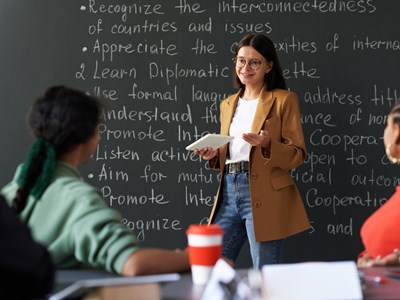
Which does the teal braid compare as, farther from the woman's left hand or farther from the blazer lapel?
the blazer lapel

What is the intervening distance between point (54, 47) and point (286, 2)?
1395 mm

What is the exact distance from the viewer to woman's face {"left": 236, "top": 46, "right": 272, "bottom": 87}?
3072mm

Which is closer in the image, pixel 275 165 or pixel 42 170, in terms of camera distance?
pixel 42 170

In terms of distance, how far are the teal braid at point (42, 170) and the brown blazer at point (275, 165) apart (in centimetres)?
149

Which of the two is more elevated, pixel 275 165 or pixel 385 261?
pixel 275 165

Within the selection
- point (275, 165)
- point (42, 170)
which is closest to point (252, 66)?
point (275, 165)

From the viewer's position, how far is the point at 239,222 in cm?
306

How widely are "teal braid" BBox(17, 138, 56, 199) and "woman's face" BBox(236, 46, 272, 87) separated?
1.66 meters

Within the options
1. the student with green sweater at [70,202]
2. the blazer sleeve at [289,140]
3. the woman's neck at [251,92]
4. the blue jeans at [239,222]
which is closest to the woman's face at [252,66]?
the woman's neck at [251,92]

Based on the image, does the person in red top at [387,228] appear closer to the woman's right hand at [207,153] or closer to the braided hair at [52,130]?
the braided hair at [52,130]

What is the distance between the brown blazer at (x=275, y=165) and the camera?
293cm

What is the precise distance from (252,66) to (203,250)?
183cm

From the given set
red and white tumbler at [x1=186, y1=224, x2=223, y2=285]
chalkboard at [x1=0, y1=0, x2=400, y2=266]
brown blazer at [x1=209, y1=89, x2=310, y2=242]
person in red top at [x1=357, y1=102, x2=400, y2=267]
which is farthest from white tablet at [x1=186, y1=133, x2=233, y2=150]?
red and white tumbler at [x1=186, y1=224, x2=223, y2=285]

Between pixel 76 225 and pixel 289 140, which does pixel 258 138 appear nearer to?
pixel 289 140
